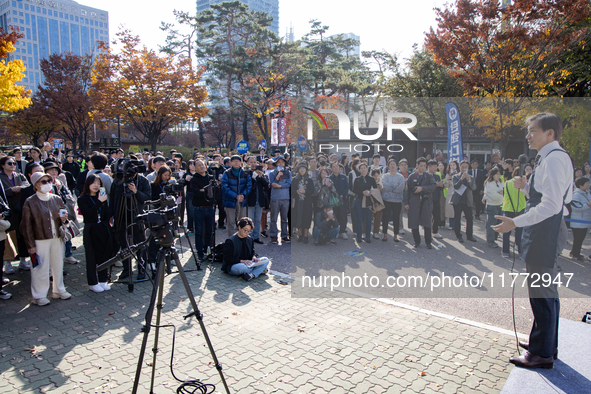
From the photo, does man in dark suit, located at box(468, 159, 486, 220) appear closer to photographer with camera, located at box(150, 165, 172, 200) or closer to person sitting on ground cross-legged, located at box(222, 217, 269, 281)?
person sitting on ground cross-legged, located at box(222, 217, 269, 281)

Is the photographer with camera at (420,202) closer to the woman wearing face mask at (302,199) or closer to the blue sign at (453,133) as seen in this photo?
the blue sign at (453,133)

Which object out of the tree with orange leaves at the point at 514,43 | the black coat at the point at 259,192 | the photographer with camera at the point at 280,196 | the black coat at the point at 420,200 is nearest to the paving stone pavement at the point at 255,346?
the black coat at the point at 420,200

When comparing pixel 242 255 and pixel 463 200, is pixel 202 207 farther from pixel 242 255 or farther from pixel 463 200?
pixel 463 200

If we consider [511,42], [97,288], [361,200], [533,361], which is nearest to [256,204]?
[361,200]

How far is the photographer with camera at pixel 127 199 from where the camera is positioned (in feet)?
18.0

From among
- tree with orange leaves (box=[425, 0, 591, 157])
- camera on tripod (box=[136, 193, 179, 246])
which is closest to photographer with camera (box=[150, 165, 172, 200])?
camera on tripod (box=[136, 193, 179, 246])

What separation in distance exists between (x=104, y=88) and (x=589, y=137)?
2660cm

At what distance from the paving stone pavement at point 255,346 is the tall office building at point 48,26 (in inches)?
5426

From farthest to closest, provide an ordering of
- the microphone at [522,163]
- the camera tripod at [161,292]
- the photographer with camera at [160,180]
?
the photographer with camera at [160,180] → the microphone at [522,163] → the camera tripod at [161,292]

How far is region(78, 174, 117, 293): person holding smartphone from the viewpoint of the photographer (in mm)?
5820

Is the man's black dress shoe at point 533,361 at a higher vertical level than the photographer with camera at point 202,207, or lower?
lower

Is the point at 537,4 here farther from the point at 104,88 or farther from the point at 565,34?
the point at 104,88

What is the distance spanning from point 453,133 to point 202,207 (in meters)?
4.79

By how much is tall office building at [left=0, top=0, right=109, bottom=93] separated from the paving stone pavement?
137824 millimetres
